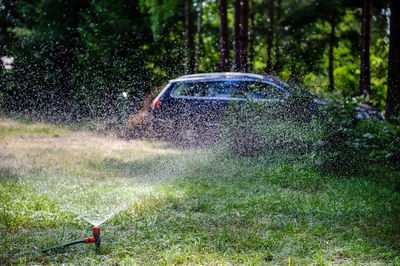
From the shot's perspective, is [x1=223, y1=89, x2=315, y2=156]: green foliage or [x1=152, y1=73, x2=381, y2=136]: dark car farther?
[x1=152, y1=73, x2=381, y2=136]: dark car

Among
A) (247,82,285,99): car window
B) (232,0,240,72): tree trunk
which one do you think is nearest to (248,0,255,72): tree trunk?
(232,0,240,72): tree trunk

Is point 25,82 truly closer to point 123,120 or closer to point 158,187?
point 123,120

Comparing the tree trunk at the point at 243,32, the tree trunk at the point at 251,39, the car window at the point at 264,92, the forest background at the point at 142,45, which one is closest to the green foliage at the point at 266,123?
the car window at the point at 264,92

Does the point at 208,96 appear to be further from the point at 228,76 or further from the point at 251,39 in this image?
the point at 251,39

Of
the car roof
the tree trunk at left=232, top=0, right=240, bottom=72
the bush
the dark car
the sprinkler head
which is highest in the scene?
the tree trunk at left=232, top=0, right=240, bottom=72

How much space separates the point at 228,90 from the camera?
7566 millimetres

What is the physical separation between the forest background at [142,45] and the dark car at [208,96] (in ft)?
12.8

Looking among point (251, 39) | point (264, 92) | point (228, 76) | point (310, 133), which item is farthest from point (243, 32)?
point (251, 39)

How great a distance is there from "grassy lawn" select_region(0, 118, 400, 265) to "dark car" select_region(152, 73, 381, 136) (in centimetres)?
137

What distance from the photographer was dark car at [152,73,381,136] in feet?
22.9

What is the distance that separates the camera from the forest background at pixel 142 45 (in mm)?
13547

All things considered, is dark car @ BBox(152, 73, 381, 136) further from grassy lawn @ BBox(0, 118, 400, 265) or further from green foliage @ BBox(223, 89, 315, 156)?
grassy lawn @ BBox(0, 118, 400, 265)

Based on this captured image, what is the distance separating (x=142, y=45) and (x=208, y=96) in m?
10.9

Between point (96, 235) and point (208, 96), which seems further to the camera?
point (208, 96)
